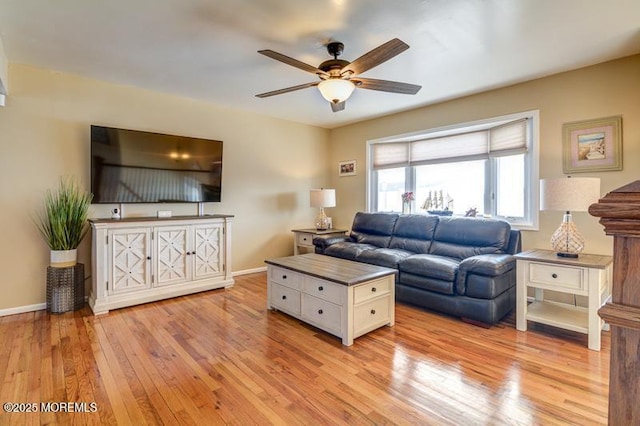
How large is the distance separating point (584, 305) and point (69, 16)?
201 inches

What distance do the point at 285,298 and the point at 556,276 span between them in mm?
2380

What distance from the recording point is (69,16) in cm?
237

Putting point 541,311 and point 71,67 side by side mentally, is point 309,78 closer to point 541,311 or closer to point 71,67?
point 71,67

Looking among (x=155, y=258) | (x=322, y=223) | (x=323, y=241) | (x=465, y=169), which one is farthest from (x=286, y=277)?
(x=465, y=169)

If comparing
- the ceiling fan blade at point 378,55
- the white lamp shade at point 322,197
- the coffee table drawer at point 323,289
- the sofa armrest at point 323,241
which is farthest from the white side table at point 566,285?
the white lamp shade at point 322,197

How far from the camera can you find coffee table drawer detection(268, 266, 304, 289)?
3.06m

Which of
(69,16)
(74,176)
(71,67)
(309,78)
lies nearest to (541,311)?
(309,78)

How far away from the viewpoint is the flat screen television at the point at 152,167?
3.56 meters

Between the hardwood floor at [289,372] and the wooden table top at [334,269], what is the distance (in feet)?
1.66

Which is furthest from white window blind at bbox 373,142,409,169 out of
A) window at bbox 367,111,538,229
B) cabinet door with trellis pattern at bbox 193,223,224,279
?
cabinet door with trellis pattern at bbox 193,223,224,279

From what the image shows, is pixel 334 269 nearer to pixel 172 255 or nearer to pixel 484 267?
pixel 484 267

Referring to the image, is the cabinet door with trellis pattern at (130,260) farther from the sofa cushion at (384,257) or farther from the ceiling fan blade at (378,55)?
the ceiling fan blade at (378,55)

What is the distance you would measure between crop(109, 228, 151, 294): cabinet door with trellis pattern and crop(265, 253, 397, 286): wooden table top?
145 cm

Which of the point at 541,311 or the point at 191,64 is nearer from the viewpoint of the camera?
the point at 541,311
